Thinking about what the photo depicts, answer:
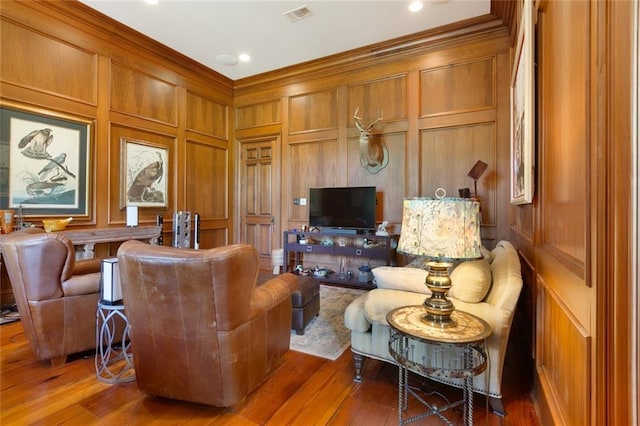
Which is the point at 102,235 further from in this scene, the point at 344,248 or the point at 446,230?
the point at 446,230

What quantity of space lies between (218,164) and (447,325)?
5.09 meters

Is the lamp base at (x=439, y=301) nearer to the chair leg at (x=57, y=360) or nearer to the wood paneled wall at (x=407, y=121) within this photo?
the chair leg at (x=57, y=360)

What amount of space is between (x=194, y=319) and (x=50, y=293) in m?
1.30

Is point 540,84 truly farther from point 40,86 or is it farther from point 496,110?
point 40,86

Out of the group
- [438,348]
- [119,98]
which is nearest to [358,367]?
[438,348]

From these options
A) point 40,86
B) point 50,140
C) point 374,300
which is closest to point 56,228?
point 50,140

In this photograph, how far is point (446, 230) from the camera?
4.71 ft

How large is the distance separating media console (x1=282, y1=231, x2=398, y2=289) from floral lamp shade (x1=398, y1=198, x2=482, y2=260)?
8.39 feet

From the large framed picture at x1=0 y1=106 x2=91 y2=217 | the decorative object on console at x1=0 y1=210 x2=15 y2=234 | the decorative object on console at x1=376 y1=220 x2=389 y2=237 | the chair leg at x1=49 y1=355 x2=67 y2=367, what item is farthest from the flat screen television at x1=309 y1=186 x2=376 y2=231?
the decorative object on console at x1=0 y1=210 x2=15 y2=234

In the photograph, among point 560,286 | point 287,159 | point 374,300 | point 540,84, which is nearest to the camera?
point 560,286

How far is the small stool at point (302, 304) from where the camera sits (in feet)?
8.71

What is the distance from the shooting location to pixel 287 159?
5309 mm

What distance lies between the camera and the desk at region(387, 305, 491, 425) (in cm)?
139

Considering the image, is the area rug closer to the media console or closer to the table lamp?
the media console
